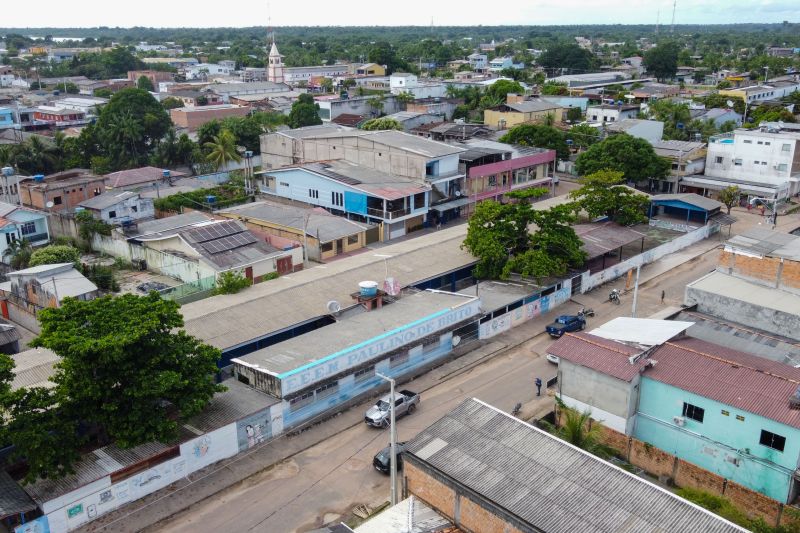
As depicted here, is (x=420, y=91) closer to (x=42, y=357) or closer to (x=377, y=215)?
(x=377, y=215)

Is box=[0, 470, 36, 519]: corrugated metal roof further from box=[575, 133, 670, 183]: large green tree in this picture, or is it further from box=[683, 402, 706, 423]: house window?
box=[575, 133, 670, 183]: large green tree

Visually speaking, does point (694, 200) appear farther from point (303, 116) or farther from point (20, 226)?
point (20, 226)

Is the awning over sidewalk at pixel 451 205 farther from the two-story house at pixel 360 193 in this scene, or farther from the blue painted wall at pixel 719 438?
the blue painted wall at pixel 719 438

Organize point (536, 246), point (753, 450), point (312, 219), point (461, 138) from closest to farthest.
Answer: point (753, 450) → point (536, 246) → point (312, 219) → point (461, 138)

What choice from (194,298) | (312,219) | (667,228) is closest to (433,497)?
(194,298)

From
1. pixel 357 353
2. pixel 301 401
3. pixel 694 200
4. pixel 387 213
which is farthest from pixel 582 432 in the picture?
pixel 694 200

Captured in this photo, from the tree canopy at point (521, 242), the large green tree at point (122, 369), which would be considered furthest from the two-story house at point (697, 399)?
the large green tree at point (122, 369)
